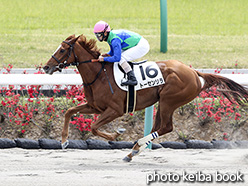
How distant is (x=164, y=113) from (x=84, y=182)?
4.62ft

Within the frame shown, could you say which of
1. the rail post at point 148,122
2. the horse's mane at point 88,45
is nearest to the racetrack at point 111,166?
the rail post at point 148,122

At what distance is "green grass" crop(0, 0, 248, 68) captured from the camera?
38.8ft

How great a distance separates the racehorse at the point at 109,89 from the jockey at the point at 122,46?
0.16 metres

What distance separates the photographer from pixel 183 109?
6.56m

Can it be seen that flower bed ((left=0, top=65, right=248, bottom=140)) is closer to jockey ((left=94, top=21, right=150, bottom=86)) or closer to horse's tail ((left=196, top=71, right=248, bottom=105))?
horse's tail ((left=196, top=71, right=248, bottom=105))

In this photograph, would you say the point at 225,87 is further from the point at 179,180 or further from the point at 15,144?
the point at 15,144

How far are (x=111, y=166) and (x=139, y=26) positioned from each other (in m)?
11.6

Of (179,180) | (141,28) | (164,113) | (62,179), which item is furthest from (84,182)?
(141,28)

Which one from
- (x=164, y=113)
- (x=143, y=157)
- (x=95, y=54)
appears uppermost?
(x=95, y=54)

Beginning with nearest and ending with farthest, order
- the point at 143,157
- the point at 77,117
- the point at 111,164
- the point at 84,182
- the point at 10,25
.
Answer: the point at 84,182 → the point at 111,164 → the point at 143,157 → the point at 77,117 → the point at 10,25

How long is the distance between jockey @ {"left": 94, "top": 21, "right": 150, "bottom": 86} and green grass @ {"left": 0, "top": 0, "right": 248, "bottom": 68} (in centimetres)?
570

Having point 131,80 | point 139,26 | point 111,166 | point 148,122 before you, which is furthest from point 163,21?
point 111,166

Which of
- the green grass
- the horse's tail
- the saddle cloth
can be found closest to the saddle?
the saddle cloth

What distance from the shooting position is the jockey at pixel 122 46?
4.96 m
